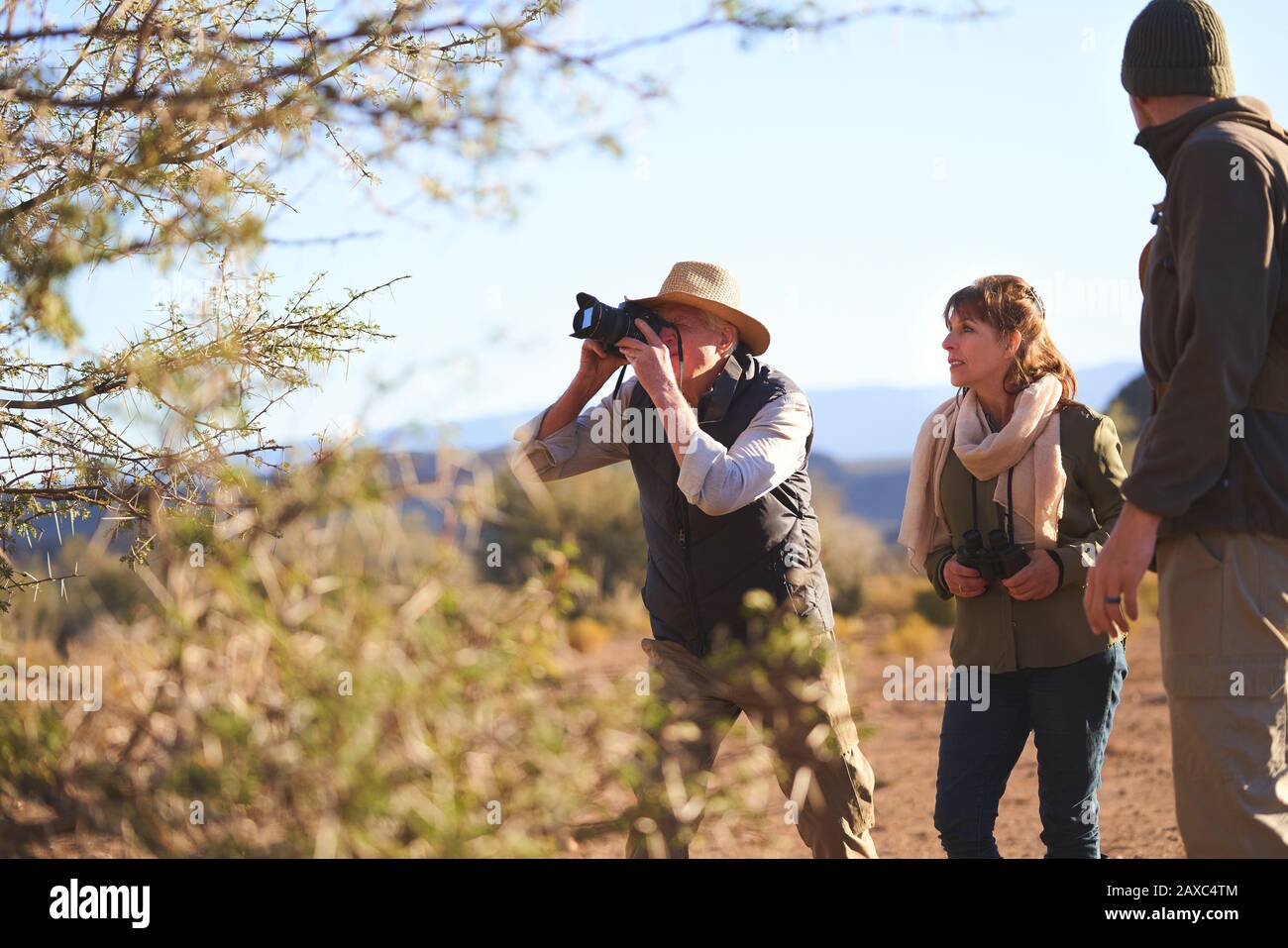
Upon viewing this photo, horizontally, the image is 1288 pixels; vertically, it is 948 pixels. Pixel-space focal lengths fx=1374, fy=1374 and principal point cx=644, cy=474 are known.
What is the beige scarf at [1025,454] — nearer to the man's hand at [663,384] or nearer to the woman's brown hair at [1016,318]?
the woman's brown hair at [1016,318]

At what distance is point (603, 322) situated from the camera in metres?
4.02

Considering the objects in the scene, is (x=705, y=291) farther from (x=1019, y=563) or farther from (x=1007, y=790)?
(x=1007, y=790)

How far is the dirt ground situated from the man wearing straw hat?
18 centimetres

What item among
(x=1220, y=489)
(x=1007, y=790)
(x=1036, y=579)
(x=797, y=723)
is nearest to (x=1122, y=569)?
(x=1220, y=489)

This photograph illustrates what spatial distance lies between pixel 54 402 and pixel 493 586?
2088 mm

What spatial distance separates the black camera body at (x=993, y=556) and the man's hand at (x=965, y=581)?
0.06 ft

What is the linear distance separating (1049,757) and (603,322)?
1775 mm

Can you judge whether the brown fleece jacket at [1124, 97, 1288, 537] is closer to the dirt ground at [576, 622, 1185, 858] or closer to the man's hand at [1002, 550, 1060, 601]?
the dirt ground at [576, 622, 1185, 858]

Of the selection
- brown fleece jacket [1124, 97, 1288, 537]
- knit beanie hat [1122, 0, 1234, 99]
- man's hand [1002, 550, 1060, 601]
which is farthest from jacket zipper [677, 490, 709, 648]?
knit beanie hat [1122, 0, 1234, 99]

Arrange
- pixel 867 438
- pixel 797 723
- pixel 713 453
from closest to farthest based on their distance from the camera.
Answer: pixel 713 453, pixel 797 723, pixel 867 438

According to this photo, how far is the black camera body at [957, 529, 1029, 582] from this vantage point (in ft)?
12.9

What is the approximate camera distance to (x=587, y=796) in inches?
96.9
